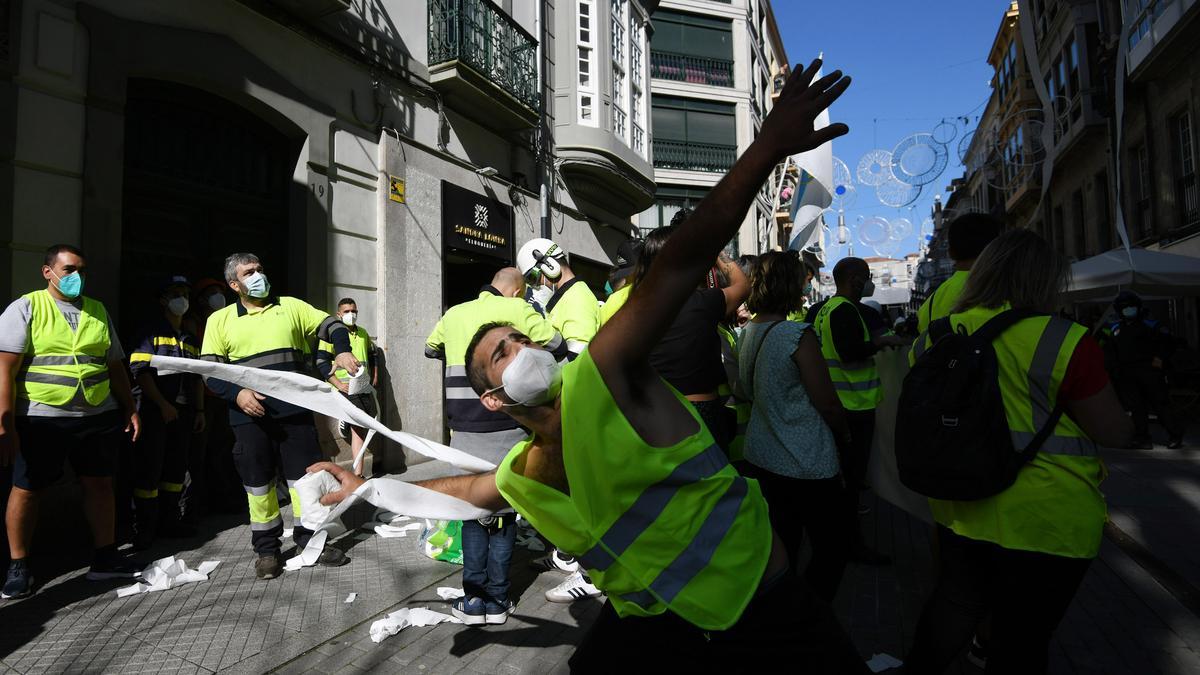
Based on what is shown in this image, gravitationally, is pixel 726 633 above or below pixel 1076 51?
below

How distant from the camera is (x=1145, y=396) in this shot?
8859mm

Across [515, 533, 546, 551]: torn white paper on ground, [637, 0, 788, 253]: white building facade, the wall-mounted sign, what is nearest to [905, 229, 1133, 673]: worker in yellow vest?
[515, 533, 546, 551]: torn white paper on ground

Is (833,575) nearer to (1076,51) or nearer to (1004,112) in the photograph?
(1076,51)

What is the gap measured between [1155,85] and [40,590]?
2086 centimetres

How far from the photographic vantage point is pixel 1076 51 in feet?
67.1

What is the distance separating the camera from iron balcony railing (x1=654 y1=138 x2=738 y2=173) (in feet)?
87.5

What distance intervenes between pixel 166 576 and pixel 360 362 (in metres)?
2.23

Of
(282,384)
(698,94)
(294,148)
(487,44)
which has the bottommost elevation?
(282,384)

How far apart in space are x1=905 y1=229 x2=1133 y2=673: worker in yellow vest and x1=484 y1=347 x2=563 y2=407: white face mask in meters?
1.53

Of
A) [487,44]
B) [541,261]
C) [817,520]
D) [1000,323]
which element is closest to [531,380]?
[1000,323]

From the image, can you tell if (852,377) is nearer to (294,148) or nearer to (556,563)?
(556,563)

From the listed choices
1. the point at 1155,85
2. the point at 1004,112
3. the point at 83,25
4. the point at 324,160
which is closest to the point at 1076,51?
the point at 1155,85

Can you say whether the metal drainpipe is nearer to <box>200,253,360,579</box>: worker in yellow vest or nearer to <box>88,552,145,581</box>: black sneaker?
<box>200,253,360,579</box>: worker in yellow vest

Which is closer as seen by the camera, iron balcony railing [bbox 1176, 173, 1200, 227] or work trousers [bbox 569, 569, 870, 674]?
work trousers [bbox 569, 569, 870, 674]
